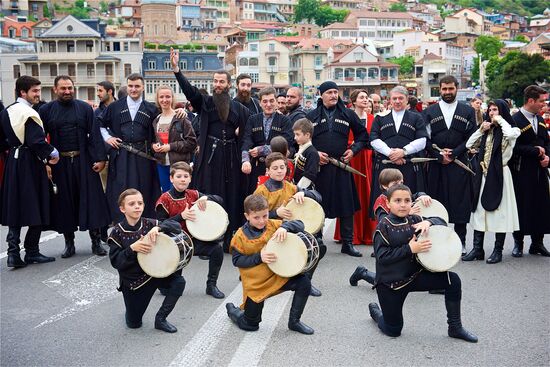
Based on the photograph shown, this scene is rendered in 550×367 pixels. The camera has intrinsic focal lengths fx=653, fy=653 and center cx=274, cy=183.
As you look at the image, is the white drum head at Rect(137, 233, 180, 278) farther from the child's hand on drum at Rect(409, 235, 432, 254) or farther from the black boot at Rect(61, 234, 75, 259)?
the black boot at Rect(61, 234, 75, 259)

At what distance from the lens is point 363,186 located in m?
9.59

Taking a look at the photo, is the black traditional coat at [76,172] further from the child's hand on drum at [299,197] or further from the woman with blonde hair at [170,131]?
the child's hand on drum at [299,197]

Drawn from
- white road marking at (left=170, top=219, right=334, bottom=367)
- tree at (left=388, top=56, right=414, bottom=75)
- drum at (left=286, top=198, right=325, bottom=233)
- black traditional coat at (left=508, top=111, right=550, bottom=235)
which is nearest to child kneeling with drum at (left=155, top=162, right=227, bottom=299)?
white road marking at (left=170, top=219, right=334, bottom=367)

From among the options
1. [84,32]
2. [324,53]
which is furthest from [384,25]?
[84,32]

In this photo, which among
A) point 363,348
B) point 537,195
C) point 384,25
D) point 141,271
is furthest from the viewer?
point 384,25

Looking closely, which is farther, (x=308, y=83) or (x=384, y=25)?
(x=384, y=25)

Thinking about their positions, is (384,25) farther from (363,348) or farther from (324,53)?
(363,348)

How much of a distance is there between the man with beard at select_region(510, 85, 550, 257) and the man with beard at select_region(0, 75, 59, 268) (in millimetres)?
5843

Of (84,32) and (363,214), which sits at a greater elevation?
(84,32)

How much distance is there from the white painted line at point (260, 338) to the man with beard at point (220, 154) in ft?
7.79

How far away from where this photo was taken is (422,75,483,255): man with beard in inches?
333

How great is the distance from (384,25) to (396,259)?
434ft

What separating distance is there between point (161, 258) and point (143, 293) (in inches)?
15.8

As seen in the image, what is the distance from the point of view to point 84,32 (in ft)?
231
